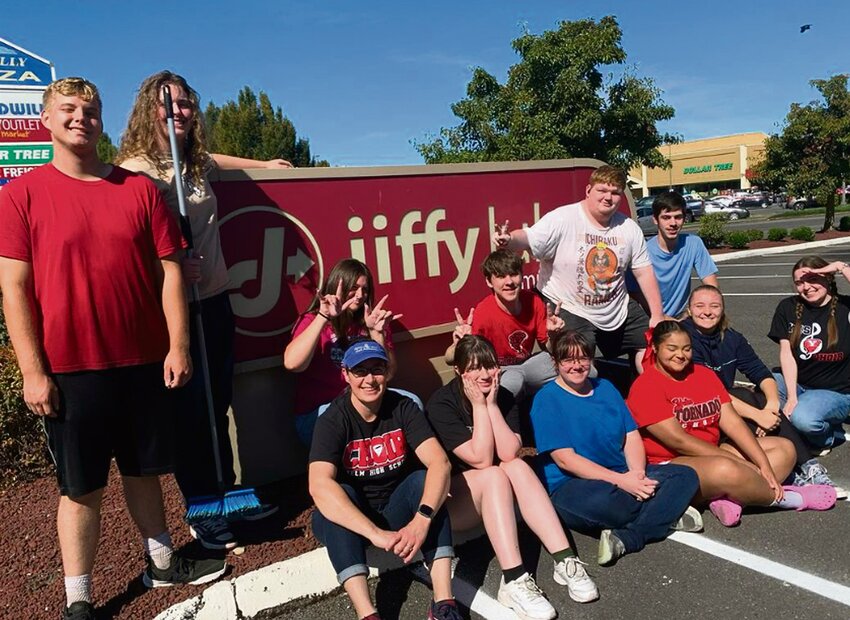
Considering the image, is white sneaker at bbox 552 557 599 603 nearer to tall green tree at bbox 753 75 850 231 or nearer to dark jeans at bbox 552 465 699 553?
dark jeans at bbox 552 465 699 553

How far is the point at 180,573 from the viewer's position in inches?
112

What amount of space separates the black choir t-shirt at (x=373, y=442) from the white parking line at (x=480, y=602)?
0.50 m

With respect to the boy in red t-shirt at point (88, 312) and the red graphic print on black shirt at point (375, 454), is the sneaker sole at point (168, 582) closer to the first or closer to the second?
the boy in red t-shirt at point (88, 312)

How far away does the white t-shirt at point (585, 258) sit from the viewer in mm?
4074

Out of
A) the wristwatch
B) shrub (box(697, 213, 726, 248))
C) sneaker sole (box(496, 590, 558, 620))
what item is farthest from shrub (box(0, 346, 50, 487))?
shrub (box(697, 213, 726, 248))

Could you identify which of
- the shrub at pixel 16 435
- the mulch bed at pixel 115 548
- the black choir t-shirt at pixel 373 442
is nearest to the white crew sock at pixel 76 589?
the mulch bed at pixel 115 548

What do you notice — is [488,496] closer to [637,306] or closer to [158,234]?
[158,234]

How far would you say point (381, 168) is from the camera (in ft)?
13.7

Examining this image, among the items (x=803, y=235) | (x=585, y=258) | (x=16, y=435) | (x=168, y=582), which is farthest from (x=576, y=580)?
(x=803, y=235)

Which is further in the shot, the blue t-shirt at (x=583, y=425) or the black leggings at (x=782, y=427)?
the black leggings at (x=782, y=427)

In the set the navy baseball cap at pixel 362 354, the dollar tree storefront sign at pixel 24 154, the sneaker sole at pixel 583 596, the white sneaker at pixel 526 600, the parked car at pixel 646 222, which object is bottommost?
the sneaker sole at pixel 583 596

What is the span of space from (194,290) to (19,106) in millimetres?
4523

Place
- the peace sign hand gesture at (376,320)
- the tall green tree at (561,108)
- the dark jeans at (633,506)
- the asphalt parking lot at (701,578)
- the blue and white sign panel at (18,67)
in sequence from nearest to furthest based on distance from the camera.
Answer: the asphalt parking lot at (701,578), the dark jeans at (633,506), the peace sign hand gesture at (376,320), the blue and white sign panel at (18,67), the tall green tree at (561,108)

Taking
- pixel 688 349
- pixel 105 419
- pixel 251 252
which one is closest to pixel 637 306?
pixel 688 349
